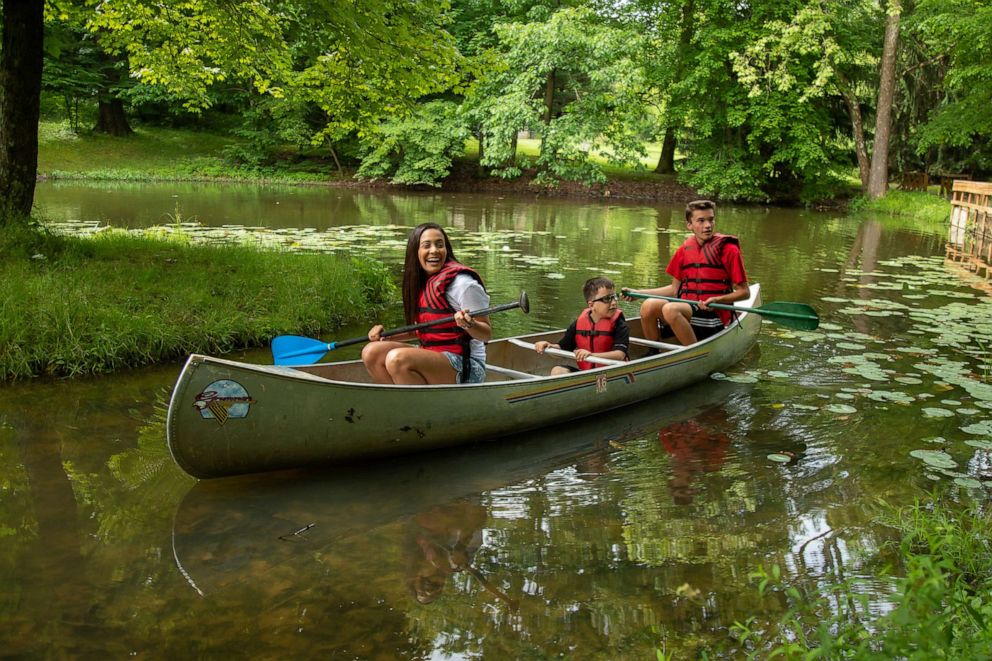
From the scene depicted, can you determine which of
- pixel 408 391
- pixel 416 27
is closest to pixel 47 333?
pixel 408 391

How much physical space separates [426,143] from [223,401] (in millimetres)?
23951

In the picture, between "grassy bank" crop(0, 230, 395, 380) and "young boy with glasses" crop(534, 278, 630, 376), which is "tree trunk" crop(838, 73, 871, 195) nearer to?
"grassy bank" crop(0, 230, 395, 380)

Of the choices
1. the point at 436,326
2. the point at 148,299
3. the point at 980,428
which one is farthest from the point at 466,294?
the point at 980,428

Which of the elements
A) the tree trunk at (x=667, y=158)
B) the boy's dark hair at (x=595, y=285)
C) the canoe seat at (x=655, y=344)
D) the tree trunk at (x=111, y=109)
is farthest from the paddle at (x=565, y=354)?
the tree trunk at (x=111, y=109)

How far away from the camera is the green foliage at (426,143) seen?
26.9 meters

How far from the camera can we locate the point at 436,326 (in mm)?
5090

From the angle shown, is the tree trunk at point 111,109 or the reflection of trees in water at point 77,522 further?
the tree trunk at point 111,109

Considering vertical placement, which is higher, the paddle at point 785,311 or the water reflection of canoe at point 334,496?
the paddle at point 785,311

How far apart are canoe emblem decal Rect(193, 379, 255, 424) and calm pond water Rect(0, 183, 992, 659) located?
1.75 feet

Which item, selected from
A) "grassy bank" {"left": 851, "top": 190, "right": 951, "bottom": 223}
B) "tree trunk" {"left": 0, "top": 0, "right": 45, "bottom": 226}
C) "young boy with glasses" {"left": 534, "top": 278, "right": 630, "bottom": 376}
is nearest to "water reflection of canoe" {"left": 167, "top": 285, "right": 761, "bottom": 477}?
"young boy with glasses" {"left": 534, "top": 278, "right": 630, "bottom": 376}

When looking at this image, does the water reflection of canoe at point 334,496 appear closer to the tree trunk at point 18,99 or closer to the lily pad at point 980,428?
the lily pad at point 980,428

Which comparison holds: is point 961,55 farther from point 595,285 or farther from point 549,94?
point 595,285

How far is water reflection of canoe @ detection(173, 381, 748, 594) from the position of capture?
12.4 ft

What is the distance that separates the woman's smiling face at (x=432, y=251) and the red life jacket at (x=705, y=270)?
8.69ft
